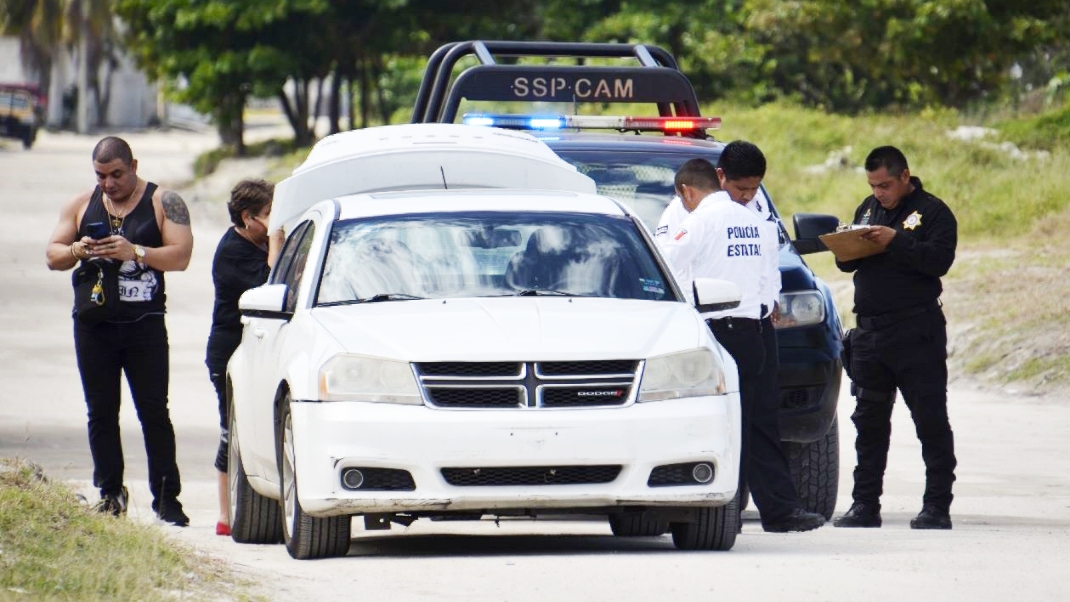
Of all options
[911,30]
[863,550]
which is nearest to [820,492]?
[863,550]

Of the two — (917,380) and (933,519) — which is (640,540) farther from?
(917,380)

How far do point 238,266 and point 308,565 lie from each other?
2618 mm

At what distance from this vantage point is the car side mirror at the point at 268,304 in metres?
8.06

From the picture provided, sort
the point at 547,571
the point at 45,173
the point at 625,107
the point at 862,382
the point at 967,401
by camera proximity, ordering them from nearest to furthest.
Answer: the point at 547,571 → the point at 862,382 → the point at 967,401 → the point at 625,107 → the point at 45,173

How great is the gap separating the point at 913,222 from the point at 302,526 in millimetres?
3352

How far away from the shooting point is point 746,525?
32.5ft

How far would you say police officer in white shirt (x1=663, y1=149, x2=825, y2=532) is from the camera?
345 inches

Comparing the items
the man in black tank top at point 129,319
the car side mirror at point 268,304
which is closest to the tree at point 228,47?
the man in black tank top at point 129,319

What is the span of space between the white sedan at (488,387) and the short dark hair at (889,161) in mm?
1462

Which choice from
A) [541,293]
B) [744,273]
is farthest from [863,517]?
[541,293]

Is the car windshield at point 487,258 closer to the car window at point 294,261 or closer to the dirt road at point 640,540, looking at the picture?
the car window at point 294,261

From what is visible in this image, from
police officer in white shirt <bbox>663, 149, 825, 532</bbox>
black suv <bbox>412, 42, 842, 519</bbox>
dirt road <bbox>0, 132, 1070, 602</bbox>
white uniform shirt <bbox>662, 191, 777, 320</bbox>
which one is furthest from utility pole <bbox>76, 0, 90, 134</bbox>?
white uniform shirt <bbox>662, 191, 777, 320</bbox>

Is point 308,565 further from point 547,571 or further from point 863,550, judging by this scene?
point 863,550

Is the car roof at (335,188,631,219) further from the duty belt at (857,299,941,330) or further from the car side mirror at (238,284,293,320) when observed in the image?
the duty belt at (857,299,941,330)
